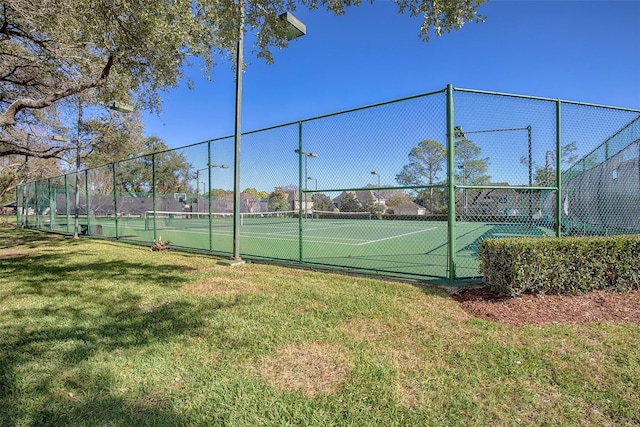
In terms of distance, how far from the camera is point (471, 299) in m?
4.34

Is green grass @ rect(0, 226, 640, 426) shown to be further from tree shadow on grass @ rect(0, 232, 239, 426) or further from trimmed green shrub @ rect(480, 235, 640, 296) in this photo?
trimmed green shrub @ rect(480, 235, 640, 296)

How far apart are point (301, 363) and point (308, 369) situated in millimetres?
108

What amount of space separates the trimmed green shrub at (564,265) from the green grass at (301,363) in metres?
0.81

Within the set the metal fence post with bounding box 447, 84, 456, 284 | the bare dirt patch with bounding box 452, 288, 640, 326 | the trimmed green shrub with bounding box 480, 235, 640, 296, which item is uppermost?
the metal fence post with bounding box 447, 84, 456, 284

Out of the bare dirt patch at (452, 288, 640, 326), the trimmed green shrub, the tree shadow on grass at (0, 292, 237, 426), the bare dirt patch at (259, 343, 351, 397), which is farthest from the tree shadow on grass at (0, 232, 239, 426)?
the trimmed green shrub

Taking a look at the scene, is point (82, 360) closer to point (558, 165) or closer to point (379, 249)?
point (558, 165)

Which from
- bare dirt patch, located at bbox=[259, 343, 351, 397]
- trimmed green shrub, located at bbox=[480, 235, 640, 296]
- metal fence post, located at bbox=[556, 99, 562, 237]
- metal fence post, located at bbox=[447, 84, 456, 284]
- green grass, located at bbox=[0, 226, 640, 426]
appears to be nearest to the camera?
green grass, located at bbox=[0, 226, 640, 426]

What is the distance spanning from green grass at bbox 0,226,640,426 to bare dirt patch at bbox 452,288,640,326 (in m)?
0.23

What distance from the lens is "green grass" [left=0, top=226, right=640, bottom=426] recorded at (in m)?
2.16

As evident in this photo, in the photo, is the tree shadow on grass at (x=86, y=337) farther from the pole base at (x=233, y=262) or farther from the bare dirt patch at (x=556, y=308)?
the bare dirt patch at (x=556, y=308)

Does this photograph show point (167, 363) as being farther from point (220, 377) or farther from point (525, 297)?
point (525, 297)

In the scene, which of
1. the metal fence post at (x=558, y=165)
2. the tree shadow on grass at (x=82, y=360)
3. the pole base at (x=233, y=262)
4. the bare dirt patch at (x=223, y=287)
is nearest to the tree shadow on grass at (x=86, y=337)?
the tree shadow on grass at (x=82, y=360)

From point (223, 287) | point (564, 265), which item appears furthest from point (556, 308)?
point (223, 287)

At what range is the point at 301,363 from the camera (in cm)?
279
